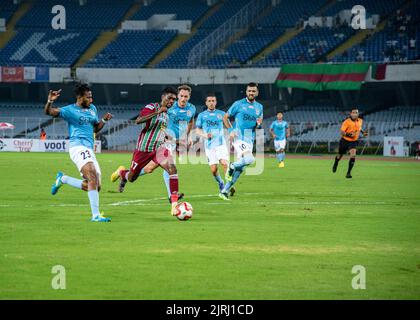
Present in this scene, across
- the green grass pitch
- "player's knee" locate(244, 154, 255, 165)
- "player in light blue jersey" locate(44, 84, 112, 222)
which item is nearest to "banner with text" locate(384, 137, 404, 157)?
the green grass pitch

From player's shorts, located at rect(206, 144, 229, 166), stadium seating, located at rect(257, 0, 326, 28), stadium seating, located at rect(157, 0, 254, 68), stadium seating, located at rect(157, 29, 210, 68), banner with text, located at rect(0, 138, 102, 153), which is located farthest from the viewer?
stadium seating, located at rect(257, 0, 326, 28)

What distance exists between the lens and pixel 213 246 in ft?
42.2

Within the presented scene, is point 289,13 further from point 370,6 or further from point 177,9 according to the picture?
point 177,9

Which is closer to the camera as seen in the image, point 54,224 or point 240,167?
point 54,224

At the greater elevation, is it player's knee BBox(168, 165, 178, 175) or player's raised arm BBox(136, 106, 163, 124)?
player's raised arm BBox(136, 106, 163, 124)

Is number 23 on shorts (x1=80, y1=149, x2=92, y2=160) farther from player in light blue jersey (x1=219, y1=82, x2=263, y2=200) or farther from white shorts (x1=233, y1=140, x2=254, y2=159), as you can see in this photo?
white shorts (x1=233, y1=140, x2=254, y2=159)

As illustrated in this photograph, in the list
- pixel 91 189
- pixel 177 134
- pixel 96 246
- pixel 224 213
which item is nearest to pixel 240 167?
pixel 177 134

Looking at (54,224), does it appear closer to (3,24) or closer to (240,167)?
(240,167)

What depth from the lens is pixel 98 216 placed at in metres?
15.9

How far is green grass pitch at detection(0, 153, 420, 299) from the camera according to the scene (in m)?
9.58

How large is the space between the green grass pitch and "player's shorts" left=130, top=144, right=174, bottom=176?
90 cm

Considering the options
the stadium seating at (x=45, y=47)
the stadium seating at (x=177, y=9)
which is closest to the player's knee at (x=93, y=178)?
the stadium seating at (x=45, y=47)
